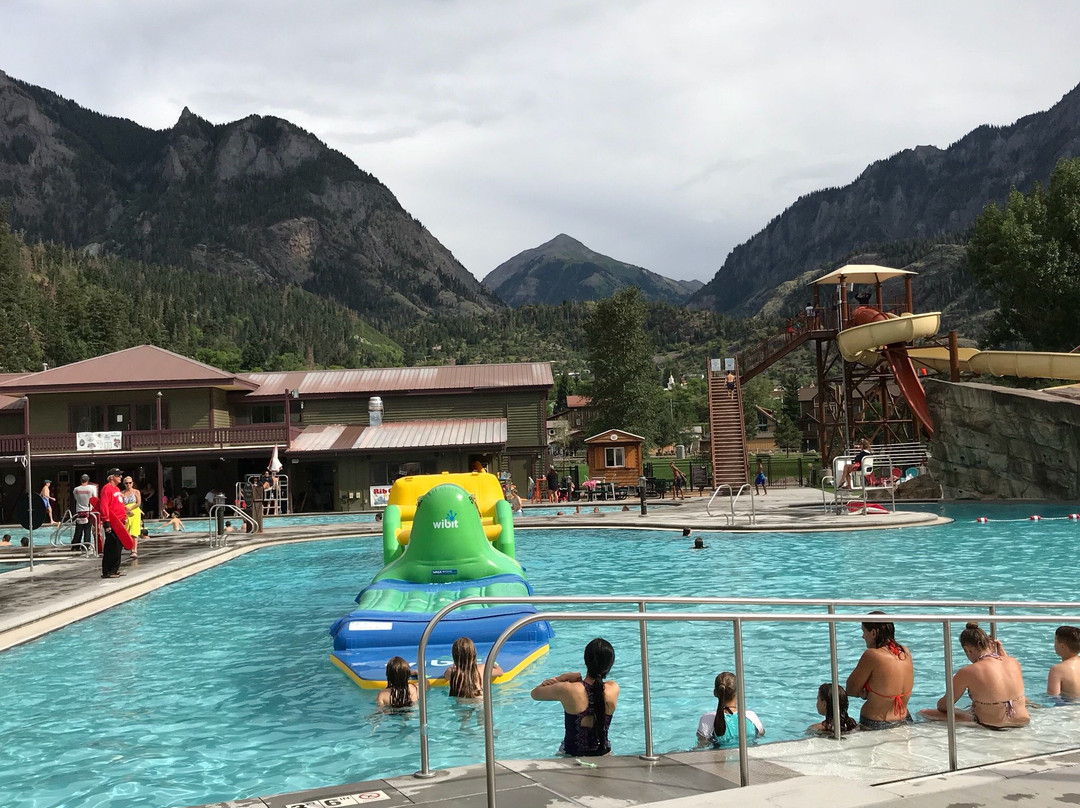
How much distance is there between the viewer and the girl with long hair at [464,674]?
27.5 feet

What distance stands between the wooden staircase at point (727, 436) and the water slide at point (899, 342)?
593cm

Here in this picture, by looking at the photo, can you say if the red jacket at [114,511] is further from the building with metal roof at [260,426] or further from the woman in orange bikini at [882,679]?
the building with metal roof at [260,426]

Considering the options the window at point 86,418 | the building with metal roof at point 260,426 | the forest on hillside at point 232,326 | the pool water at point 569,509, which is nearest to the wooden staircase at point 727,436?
the pool water at point 569,509

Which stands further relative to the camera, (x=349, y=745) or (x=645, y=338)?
(x=645, y=338)

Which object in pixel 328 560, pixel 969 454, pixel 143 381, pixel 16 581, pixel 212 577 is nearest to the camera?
pixel 16 581

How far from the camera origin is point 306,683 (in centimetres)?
1009

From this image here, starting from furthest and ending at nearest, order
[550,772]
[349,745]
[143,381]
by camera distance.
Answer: [143,381] < [349,745] < [550,772]

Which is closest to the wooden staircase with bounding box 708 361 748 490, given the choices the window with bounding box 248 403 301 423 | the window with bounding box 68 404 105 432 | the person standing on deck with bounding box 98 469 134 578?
the window with bounding box 248 403 301 423

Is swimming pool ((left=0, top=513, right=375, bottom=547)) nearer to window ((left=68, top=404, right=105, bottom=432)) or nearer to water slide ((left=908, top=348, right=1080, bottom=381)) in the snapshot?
window ((left=68, top=404, right=105, bottom=432))

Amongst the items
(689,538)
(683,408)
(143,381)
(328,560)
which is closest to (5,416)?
(143,381)

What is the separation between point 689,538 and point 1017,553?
292 inches

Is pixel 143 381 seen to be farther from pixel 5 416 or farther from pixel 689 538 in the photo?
pixel 689 538

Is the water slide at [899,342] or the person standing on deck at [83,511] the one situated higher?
the water slide at [899,342]

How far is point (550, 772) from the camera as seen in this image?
17.4 feet
